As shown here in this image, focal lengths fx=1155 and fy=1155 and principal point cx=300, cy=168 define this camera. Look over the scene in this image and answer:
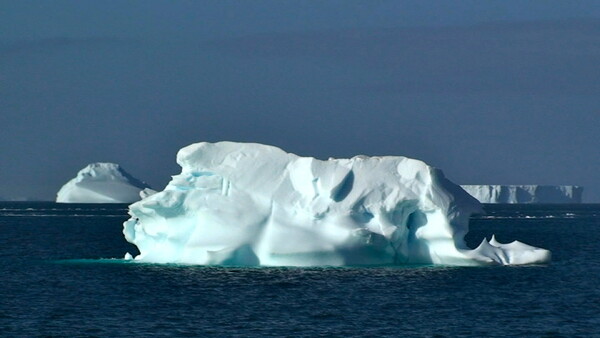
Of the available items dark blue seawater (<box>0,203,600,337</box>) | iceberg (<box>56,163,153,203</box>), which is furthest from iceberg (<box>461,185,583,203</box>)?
dark blue seawater (<box>0,203,600,337</box>)

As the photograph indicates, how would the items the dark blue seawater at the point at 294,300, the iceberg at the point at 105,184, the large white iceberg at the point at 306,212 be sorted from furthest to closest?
the iceberg at the point at 105,184, the large white iceberg at the point at 306,212, the dark blue seawater at the point at 294,300

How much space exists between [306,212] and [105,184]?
10490 centimetres

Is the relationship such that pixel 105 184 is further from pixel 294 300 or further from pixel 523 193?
pixel 294 300

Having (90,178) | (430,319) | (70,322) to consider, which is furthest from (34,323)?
(90,178)

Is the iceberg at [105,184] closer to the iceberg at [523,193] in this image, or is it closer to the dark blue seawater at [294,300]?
the iceberg at [523,193]

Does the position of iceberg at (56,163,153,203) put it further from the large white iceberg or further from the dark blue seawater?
the large white iceberg

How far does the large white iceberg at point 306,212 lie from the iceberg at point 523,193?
107147 millimetres

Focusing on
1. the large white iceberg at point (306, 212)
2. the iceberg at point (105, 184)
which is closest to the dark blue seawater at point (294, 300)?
the large white iceberg at point (306, 212)

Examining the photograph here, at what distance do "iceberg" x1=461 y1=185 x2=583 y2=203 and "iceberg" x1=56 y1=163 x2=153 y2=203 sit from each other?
41717 mm

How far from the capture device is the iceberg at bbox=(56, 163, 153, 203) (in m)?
137

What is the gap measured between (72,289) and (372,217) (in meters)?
9.80

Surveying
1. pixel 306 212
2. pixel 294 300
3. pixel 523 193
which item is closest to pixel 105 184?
pixel 523 193

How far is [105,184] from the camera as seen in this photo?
138750 millimetres

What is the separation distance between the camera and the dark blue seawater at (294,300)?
25.9m
